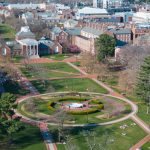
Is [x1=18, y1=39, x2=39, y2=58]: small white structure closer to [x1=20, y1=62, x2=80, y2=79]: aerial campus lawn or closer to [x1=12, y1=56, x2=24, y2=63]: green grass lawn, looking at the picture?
[x1=12, y1=56, x2=24, y2=63]: green grass lawn

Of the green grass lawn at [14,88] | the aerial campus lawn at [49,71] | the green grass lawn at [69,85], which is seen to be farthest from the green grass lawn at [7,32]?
the green grass lawn at [14,88]

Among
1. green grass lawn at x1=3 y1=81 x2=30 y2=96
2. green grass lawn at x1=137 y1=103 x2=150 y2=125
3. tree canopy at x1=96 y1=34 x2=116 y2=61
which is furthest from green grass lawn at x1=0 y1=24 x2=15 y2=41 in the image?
green grass lawn at x1=137 y1=103 x2=150 y2=125

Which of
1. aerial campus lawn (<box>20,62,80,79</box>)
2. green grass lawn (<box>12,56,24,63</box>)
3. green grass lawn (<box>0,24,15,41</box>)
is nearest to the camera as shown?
aerial campus lawn (<box>20,62,80,79</box>)

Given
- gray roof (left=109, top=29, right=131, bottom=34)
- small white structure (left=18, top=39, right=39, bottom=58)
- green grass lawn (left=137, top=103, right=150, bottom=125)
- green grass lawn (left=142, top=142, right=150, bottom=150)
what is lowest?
green grass lawn (left=142, top=142, right=150, bottom=150)

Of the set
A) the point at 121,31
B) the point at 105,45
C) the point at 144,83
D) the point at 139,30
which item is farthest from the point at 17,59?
the point at 144,83

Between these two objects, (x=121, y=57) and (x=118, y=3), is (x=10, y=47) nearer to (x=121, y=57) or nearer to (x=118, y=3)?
(x=121, y=57)

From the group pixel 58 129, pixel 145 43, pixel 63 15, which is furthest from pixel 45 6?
pixel 58 129
